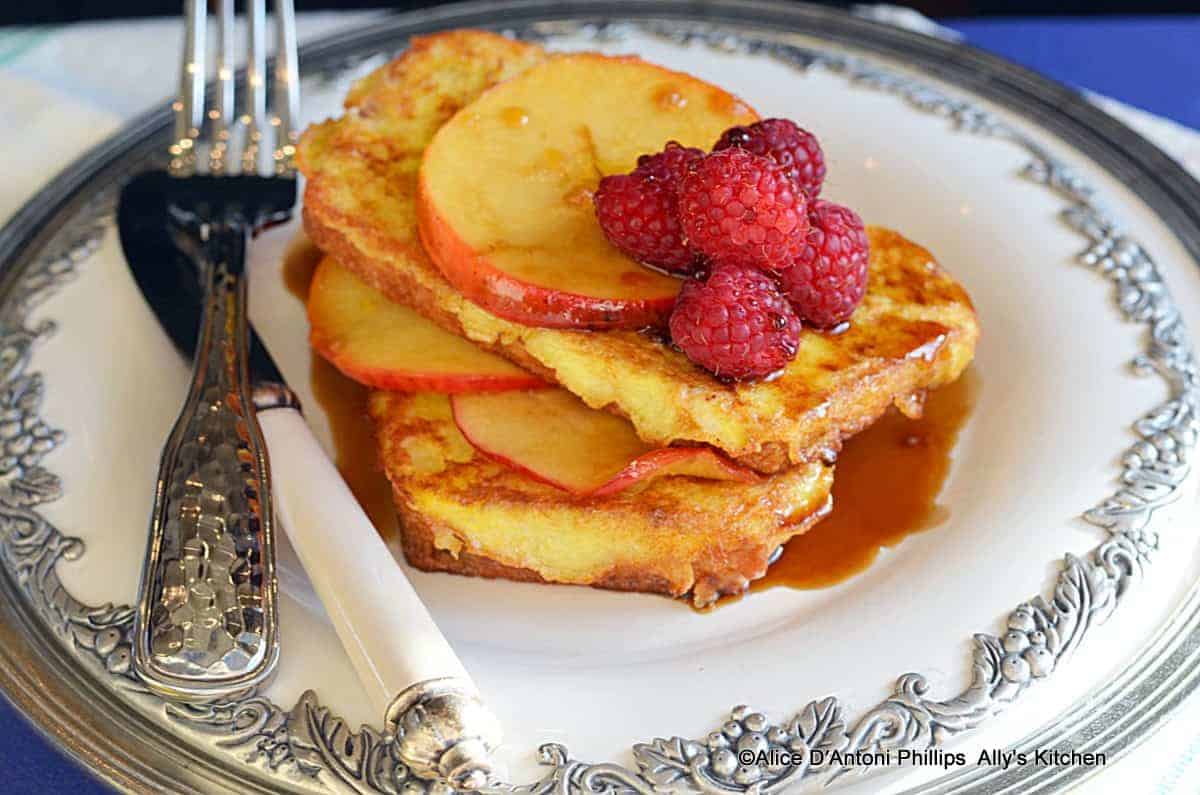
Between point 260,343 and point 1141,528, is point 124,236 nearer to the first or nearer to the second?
point 260,343

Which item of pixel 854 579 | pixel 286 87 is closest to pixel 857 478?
pixel 854 579

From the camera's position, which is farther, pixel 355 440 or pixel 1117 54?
pixel 1117 54

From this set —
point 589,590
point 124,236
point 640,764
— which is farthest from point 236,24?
point 640,764

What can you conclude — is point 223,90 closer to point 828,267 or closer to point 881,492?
point 828,267

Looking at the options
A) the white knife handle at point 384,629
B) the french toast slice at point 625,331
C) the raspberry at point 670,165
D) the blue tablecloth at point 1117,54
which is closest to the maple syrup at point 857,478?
the french toast slice at point 625,331

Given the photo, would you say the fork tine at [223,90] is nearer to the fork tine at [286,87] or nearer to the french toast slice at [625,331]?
the fork tine at [286,87]

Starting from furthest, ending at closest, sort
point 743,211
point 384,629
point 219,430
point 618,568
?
point 618,568 → point 219,430 → point 743,211 → point 384,629

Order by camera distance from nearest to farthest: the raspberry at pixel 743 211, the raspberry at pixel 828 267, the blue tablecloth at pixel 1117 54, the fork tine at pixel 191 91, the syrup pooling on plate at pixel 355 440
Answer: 1. the raspberry at pixel 743 211
2. the raspberry at pixel 828 267
3. the syrup pooling on plate at pixel 355 440
4. the fork tine at pixel 191 91
5. the blue tablecloth at pixel 1117 54
